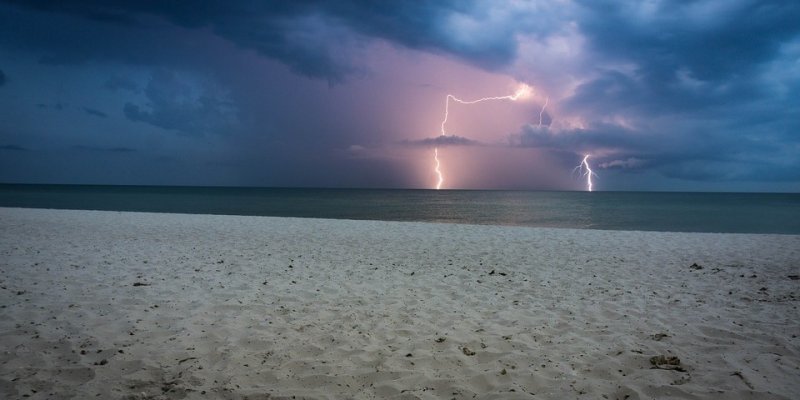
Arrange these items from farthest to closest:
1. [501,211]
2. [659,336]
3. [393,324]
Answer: [501,211] < [393,324] < [659,336]

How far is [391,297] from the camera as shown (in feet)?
23.7

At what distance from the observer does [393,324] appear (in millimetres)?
5801

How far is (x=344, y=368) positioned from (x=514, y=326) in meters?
2.62

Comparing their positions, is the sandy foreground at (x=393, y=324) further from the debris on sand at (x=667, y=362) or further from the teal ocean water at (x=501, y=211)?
the teal ocean water at (x=501, y=211)

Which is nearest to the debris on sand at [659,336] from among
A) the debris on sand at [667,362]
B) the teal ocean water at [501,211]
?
the debris on sand at [667,362]

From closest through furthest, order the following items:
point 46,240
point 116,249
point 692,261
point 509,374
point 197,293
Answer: point 509,374 < point 197,293 < point 692,261 < point 116,249 < point 46,240

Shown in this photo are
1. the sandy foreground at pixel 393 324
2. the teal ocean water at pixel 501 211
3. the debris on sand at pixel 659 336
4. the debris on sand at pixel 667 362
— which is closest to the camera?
the sandy foreground at pixel 393 324

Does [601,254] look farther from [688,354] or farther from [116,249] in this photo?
[116,249]

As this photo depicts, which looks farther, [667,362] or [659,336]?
[659,336]

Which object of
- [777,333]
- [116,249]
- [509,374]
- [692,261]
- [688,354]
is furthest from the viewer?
[116,249]

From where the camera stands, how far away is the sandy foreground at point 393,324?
4094 mm

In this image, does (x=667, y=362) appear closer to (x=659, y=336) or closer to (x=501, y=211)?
(x=659, y=336)

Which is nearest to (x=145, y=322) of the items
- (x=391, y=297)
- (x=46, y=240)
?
(x=391, y=297)

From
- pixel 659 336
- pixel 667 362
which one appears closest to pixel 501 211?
pixel 659 336
